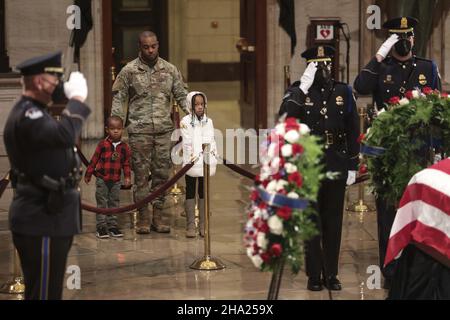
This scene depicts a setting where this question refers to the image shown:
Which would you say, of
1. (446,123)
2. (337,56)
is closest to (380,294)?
(446,123)

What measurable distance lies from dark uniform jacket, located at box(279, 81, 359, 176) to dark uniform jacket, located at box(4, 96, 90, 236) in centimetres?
251

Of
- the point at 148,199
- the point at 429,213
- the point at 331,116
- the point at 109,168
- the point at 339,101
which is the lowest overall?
the point at 148,199

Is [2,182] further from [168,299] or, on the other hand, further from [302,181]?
[302,181]

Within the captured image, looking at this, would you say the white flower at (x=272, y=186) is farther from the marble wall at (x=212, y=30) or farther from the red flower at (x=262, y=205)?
the marble wall at (x=212, y=30)

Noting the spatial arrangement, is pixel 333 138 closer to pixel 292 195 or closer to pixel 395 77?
pixel 395 77

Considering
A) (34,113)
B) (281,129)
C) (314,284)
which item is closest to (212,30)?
(314,284)

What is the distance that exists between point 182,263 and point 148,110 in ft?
5.95

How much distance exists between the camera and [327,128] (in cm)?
910

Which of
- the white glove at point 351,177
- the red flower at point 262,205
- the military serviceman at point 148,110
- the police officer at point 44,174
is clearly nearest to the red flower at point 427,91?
the white glove at point 351,177

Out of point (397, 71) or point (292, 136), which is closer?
point (292, 136)

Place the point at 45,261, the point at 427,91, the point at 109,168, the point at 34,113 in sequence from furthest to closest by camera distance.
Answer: the point at 109,168
the point at 427,91
the point at 45,261
the point at 34,113

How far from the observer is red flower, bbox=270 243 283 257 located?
712 cm

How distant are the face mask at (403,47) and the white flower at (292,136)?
2.94 metres

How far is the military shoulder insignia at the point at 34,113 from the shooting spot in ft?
22.4
